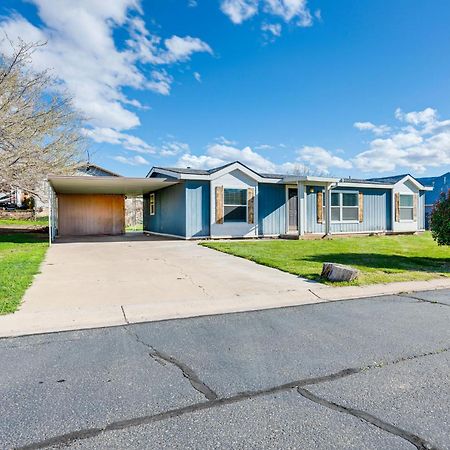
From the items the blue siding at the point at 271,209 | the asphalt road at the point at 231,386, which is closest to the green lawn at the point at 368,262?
the asphalt road at the point at 231,386

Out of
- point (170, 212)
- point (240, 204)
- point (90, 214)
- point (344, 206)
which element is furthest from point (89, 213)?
point (344, 206)

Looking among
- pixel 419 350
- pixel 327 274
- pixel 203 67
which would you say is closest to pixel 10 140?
pixel 203 67

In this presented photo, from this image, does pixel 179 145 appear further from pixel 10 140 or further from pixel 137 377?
pixel 137 377

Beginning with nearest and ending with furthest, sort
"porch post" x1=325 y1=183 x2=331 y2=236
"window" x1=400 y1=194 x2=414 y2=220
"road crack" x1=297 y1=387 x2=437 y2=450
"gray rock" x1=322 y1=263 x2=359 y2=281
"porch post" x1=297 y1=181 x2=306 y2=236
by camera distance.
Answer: "road crack" x1=297 y1=387 x2=437 y2=450 → "gray rock" x1=322 y1=263 x2=359 y2=281 → "porch post" x1=297 y1=181 x2=306 y2=236 → "porch post" x1=325 y1=183 x2=331 y2=236 → "window" x1=400 y1=194 x2=414 y2=220

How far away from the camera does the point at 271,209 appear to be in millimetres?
16969

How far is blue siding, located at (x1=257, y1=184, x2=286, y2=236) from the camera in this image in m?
16.7

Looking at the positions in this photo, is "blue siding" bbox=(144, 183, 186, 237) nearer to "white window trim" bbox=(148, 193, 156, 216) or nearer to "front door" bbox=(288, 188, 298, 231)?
"white window trim" bbox=(148, 193, 156, 216)

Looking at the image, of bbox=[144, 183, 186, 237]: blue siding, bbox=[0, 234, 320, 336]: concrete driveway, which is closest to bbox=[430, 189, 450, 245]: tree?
bbox=[0, 234, 320, 336]: concrete driveway

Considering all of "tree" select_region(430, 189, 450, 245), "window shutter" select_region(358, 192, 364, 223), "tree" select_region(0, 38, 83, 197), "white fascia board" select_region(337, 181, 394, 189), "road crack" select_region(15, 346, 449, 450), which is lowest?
"road crack" select_region(15, 346, 449, 450)

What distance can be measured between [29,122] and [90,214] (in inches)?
291

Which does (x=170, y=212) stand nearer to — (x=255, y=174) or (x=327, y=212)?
(x=255, y=174)

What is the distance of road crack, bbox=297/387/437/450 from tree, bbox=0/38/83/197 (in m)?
15.6

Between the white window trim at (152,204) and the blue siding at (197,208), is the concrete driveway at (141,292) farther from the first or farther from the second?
the white window trim at (152,204)

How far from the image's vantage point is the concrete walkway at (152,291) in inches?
178
